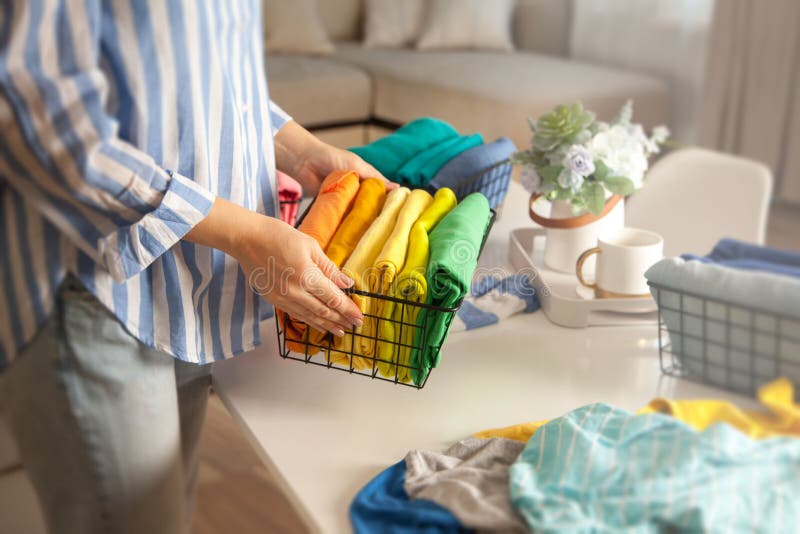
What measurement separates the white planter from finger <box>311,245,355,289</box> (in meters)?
0.41

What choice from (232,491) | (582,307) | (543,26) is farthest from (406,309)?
(543,26)

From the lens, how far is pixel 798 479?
0.56 metres

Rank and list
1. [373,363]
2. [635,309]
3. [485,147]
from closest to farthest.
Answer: [373,363] < [635,309] < [485,147]

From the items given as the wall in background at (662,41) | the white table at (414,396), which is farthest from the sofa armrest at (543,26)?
the white table at (414,396)

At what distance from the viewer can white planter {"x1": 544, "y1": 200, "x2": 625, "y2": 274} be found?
112cm

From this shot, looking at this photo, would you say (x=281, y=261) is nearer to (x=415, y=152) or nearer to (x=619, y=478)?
(x=619, y=478)

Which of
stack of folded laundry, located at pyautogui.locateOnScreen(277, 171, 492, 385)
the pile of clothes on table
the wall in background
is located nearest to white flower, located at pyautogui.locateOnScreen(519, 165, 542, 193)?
stack of folded laundry, located at pyautogui.locateOnScreen(277, 171, 492, 385)

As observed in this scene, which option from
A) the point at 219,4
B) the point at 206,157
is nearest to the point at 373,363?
the point at 206,157

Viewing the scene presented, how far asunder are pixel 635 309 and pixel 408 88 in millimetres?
2129

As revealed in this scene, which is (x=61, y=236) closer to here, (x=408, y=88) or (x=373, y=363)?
(x=373, y=363)

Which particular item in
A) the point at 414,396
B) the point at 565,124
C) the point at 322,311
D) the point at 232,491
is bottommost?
the point at 232,491

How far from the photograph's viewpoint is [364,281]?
0.82 meters

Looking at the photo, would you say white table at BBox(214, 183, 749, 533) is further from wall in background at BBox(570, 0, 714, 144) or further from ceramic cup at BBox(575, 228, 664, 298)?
wall in background at BBox(570, 0, 714, 144)

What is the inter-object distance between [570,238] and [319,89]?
1.95 m
